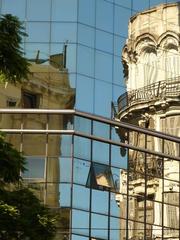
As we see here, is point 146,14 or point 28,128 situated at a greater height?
point 146,14

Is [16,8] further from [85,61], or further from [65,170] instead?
[65,170]

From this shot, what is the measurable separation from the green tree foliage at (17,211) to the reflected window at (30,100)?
14284mm

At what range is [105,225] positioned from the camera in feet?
113

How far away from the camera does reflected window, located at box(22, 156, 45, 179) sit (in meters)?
34.1

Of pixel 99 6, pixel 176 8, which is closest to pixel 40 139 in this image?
pixel 99 6

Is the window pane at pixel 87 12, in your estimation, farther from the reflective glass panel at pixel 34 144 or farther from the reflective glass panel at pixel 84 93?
the reflective glass panel at pixel 34 144

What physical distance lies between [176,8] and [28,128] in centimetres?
1160

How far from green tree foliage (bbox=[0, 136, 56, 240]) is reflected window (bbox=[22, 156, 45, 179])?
11245 millimetres

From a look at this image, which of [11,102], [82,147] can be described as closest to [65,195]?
[82,147]

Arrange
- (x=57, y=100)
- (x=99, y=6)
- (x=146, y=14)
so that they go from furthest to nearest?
(x=146, y=14), (x=99, y=6), (x=57, y=100)

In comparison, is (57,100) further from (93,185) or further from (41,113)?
(93,185)

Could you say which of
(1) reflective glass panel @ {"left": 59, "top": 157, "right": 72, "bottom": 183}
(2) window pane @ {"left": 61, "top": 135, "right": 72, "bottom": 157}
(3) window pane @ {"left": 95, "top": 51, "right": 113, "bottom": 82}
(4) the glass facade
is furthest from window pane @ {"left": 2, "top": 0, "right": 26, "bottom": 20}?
(1) reflective glass panel @ {"left": 59, "top": 157, "right": 72, "bottom": 183}

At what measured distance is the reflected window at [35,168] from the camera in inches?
1344

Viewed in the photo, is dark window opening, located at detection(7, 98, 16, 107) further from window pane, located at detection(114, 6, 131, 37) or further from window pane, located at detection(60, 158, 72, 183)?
window pane, located at detection(114, 6, 131, 37)
